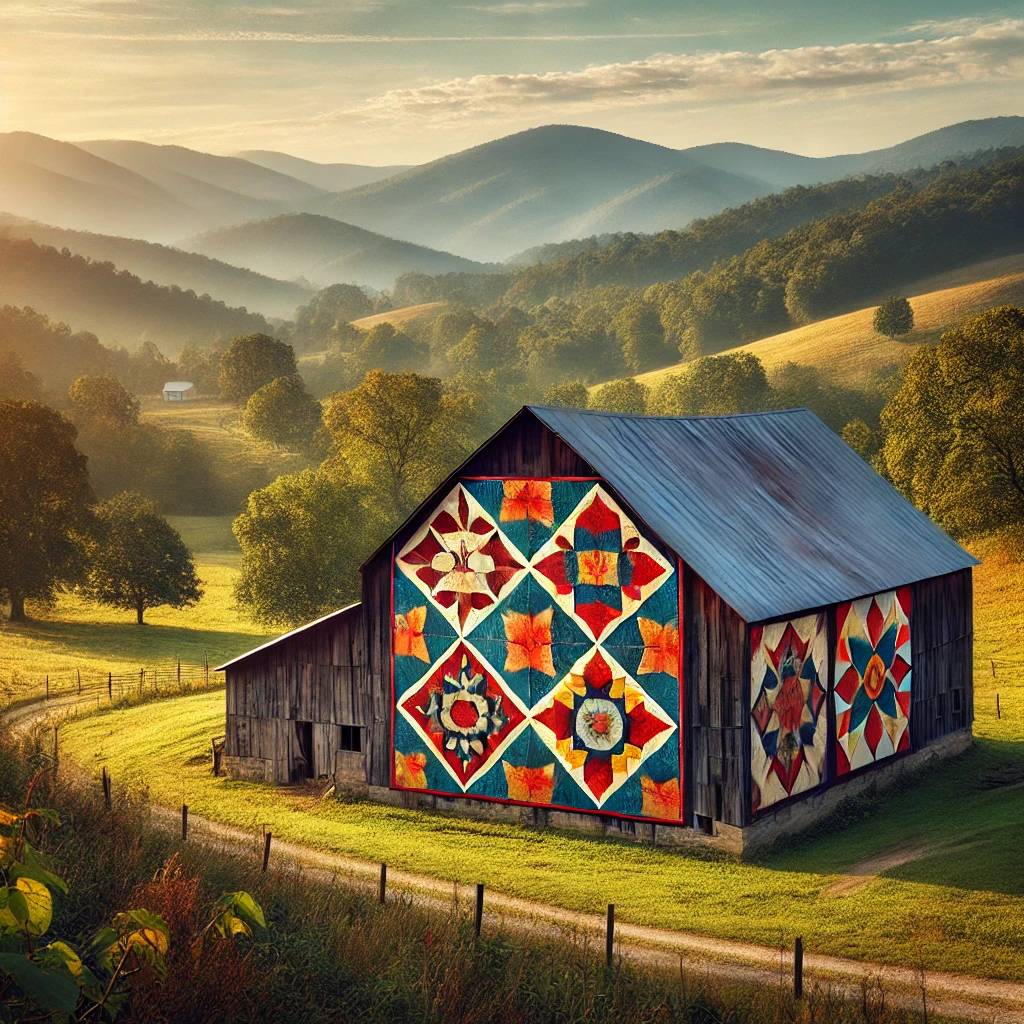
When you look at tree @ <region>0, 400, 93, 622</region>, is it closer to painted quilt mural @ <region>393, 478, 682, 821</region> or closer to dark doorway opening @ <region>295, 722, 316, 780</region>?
dark doorway opening @ <region>295, 722, 316, 780</region>

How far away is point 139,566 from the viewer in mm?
71688

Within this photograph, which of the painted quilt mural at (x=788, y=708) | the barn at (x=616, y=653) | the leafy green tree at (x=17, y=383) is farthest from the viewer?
the leafy green tree at (x=17, y=383)

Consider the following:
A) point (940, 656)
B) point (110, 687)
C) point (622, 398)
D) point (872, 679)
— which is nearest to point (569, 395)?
point (622, 398)

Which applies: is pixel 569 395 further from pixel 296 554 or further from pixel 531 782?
pixel 531 782

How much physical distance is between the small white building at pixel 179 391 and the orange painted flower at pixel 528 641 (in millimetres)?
135846

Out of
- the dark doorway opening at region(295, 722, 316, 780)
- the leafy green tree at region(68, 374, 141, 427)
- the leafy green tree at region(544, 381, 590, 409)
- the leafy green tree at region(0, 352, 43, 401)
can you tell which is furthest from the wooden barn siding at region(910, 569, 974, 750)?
the leafy green tree at region(0, 352, 43, 401)

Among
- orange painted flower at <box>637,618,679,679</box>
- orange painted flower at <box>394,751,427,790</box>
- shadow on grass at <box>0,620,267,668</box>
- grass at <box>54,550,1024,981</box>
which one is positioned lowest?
grass at <box>54,550,1024,981</box>

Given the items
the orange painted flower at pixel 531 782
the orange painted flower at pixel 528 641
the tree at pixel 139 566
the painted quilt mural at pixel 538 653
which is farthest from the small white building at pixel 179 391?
the orange painted flower at pixel 531 782

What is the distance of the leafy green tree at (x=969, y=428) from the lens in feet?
202

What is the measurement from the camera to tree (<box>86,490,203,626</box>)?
235 feet

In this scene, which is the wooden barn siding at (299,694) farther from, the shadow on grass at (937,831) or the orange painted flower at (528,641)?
the shadow on grass at (937,831)

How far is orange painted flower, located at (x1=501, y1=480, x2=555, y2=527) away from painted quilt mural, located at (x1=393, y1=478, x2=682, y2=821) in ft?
0.09

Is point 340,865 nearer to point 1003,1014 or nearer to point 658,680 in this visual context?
point 658,680

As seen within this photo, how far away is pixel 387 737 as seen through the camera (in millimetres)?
32531
